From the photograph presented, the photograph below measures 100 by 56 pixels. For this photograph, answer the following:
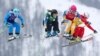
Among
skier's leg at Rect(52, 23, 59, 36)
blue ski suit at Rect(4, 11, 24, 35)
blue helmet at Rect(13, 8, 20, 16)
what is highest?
A: blue helmet at Rect(13, 8, 20, 16)

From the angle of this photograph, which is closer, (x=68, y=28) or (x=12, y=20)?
(x=12, y=20)

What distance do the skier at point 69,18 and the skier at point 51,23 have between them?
0.43 ft

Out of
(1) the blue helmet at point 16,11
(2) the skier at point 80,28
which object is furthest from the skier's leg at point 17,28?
(2) the skier at point 80,28

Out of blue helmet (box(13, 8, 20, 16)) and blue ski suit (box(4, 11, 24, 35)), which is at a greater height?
blue helmet (box(13, 8, 20, 16))

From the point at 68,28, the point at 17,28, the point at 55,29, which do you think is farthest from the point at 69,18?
the point at 17,28

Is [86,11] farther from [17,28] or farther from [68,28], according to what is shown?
[17,28]

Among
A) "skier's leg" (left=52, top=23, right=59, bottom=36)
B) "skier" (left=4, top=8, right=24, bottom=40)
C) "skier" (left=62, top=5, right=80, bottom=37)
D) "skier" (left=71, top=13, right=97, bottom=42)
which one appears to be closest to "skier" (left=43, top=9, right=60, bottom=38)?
"skier's leg" (left=52, top=23, right=59, bottom=36)

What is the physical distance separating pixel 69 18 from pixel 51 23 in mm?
298

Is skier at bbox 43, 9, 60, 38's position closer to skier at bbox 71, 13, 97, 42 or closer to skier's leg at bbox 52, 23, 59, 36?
skier's leg at bbox 52, 23, 59, 36

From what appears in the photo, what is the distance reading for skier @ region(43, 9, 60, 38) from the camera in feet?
21.5

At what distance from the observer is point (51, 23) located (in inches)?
259

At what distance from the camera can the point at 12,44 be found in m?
6.54

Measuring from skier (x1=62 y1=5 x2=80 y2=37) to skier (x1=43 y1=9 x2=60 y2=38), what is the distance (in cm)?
13

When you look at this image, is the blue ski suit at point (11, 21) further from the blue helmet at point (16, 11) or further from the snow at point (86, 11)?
the snow at point (86, 11)
